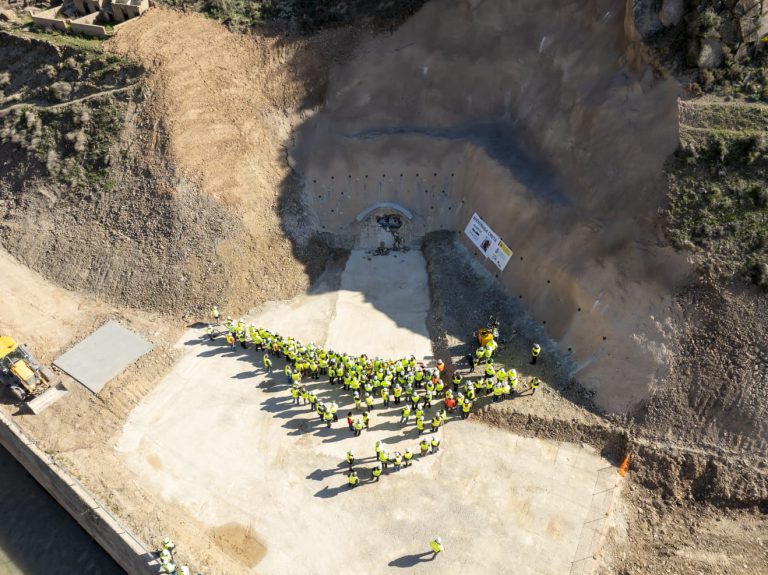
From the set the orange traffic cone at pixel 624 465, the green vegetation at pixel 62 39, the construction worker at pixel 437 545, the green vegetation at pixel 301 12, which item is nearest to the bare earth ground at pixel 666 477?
the orange traffic cone at pixel 624 465

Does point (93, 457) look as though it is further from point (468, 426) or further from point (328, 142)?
point (328, 142)

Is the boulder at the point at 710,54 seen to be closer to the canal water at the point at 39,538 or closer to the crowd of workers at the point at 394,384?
the crowd of workers at the point at 394,384

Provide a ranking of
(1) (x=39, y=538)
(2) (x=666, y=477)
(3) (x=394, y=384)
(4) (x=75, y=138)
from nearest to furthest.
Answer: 1. (2) (x=666, y=477)
2. (1) (x=39, y=538)
3. (3) (x=394, y=384)
4. (4) (x=75, y=138)

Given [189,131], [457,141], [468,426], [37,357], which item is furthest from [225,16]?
[468,426]

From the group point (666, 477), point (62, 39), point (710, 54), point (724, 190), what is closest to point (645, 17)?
point (710, 54)

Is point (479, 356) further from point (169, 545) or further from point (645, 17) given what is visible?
point (645, 17)

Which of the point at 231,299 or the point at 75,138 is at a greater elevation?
the point at 75,138

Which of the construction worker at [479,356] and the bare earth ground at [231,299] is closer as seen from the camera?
the bare earth ground at [231,299]

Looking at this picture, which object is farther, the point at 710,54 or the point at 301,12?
the point at 301,12
